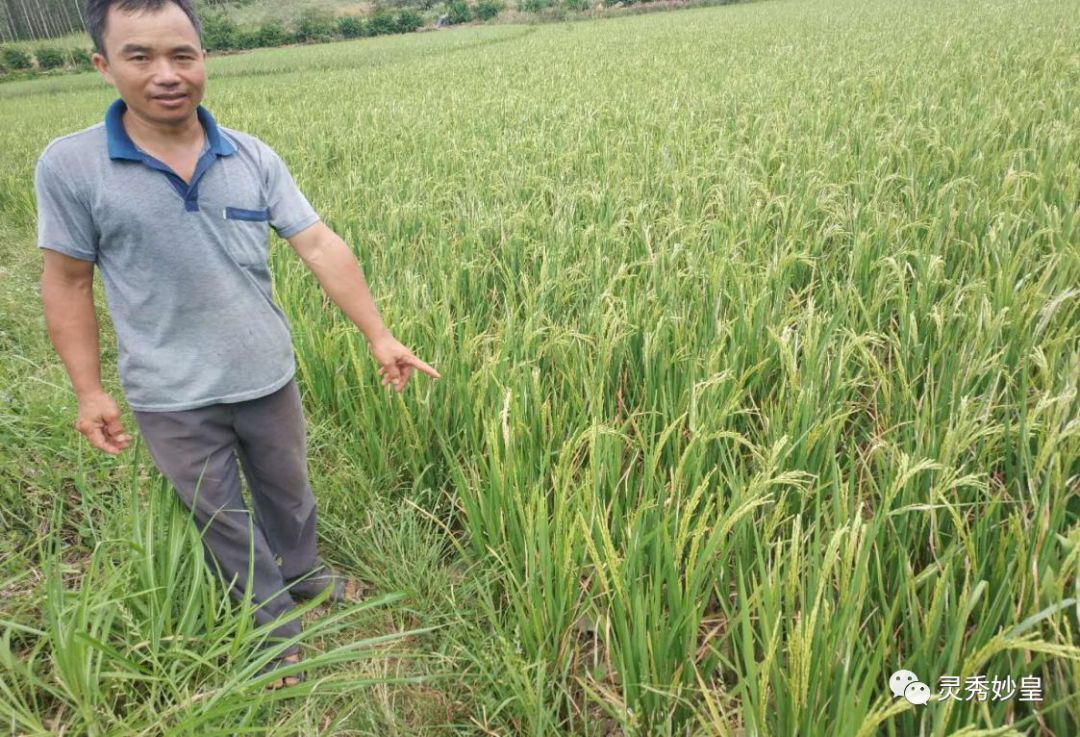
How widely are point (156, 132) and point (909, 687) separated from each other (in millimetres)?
1712

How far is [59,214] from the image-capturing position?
50.1 inches

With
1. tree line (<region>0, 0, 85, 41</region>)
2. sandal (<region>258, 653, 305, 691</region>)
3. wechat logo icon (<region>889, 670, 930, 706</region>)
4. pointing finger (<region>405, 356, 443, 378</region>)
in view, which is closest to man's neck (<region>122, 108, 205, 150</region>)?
pointing finger (<region>405, 356, 443, 378</region>)

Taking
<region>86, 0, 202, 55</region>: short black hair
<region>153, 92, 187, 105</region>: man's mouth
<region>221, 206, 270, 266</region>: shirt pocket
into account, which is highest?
<region>86, 0, 202, 55</region>: short black hair

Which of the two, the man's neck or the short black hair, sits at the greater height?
the short black hair

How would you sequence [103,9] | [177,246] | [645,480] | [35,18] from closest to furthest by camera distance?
[103,9] < [177,246] < [645,480] < [35,18]

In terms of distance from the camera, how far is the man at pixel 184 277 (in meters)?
1.27

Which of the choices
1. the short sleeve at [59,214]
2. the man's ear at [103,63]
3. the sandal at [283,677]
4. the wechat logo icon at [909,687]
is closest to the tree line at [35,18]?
the man's ear at [103,63]

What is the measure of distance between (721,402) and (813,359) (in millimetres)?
253

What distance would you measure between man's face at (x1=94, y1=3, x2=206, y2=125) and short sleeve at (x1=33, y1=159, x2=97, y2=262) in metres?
0.20

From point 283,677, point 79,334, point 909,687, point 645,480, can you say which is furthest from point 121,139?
point 909,687

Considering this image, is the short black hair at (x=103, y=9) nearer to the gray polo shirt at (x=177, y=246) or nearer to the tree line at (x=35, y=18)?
the gray polo shirt at (x=177, y=246)

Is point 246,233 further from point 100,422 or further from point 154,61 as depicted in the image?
point 100,422

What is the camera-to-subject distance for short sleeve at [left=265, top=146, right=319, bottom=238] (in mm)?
1506

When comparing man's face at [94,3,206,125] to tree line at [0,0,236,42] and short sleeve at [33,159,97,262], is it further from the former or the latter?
tree line at [0,0,236,42]
